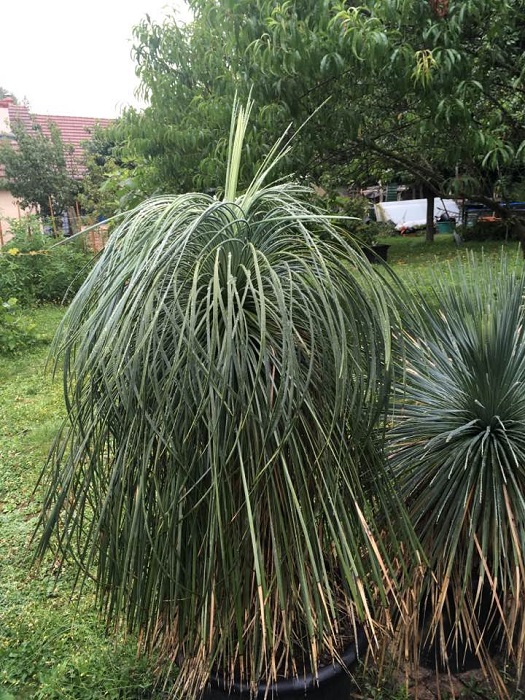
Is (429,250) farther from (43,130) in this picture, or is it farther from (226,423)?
(43,130)

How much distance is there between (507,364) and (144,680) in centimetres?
162

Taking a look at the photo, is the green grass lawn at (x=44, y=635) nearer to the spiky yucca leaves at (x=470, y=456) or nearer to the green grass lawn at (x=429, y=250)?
the spiky yucca leaves at (x=470, y=456)

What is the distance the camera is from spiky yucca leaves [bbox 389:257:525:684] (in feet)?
5.47

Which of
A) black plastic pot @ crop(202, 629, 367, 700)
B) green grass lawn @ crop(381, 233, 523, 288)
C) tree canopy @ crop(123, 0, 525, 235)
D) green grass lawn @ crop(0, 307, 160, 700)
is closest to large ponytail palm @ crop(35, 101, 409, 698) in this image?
black plastic pot @ crop(202, 629, 367, 700)

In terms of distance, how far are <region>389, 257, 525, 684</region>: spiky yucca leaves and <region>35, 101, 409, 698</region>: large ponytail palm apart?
31cm

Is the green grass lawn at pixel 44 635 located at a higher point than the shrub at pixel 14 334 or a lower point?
lower

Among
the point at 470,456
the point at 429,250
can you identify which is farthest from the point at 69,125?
the point at 470,456

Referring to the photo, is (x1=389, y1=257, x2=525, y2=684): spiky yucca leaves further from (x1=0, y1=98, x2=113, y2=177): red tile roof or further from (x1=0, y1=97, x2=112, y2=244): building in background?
(x1=0, y1=98, x2=113, y2=177): red tile roof

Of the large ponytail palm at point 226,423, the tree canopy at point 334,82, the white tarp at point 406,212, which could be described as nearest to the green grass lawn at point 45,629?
the large ponytail palm at point 226,423

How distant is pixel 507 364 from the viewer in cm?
187

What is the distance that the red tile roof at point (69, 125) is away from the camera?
19.2 meters

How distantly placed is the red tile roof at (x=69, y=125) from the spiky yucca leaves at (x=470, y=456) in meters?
18.5

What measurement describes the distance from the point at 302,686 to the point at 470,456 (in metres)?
0.83

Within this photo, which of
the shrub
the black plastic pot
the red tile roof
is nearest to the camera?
the black plastic pot
